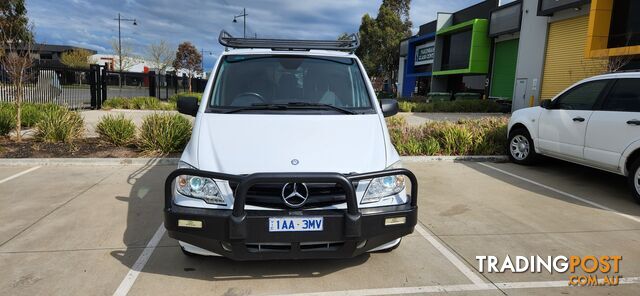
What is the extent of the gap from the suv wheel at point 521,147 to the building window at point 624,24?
10.7 meters

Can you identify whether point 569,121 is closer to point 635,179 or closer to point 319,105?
point 635,179

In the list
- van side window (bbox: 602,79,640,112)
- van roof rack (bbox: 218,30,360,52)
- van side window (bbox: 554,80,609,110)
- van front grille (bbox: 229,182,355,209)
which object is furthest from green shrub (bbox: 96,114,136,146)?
van side window (bbox: 602,79,640,112)

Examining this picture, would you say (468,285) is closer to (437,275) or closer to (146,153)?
(437,275)

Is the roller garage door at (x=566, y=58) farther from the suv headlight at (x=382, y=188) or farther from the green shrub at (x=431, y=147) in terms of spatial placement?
the suv headlight at (x=382, y=188)

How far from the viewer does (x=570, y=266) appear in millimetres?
3975

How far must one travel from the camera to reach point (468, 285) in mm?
3566

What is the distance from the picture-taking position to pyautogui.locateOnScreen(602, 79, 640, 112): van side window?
599cm

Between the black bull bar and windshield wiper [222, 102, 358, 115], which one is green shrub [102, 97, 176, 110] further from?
the black bull bar

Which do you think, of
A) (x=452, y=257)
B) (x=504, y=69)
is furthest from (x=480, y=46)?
(x=452, y=257)

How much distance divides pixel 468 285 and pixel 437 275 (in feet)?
0.88

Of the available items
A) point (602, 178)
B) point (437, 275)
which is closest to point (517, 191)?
point (602, 178)

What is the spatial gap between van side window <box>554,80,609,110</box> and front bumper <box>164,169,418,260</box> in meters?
5.05

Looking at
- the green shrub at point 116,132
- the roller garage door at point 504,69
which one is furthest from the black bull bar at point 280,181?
the roller garage door at point 504,69

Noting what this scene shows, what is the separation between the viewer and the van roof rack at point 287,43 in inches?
191
